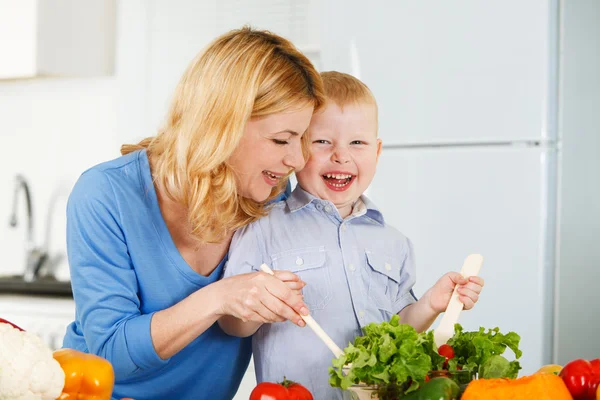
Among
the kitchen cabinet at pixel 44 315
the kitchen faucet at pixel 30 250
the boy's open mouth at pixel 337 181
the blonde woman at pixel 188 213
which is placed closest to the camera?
the blonde woman at pixel 188 213

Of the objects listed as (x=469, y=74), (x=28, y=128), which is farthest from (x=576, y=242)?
(x=28, y=128)

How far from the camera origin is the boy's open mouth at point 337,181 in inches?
54.7

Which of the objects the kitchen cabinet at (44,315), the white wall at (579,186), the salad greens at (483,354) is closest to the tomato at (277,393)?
the salad greens at (483,354)

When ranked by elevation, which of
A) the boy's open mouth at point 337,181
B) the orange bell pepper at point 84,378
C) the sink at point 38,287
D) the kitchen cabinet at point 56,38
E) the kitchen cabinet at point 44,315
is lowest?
the kitchen cabinet at point 44,315

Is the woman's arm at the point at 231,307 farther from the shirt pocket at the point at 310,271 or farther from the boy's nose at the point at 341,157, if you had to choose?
the boy's nose at the point at 341,157

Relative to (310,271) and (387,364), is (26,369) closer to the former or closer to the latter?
(387,364)

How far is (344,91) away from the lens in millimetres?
1410

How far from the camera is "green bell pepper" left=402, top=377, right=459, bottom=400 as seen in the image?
822 mm

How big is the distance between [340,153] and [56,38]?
6.77 ft

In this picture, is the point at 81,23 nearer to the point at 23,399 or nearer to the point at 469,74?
the point at 469,74

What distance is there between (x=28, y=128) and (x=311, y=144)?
2436mm

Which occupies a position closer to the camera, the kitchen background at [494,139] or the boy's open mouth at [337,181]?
the boy's open mouth at [337,181]

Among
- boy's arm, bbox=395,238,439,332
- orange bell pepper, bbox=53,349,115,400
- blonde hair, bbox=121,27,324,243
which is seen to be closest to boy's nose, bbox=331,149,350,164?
blonde hair, bbox=121,27,324,243

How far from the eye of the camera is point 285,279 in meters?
1.10
